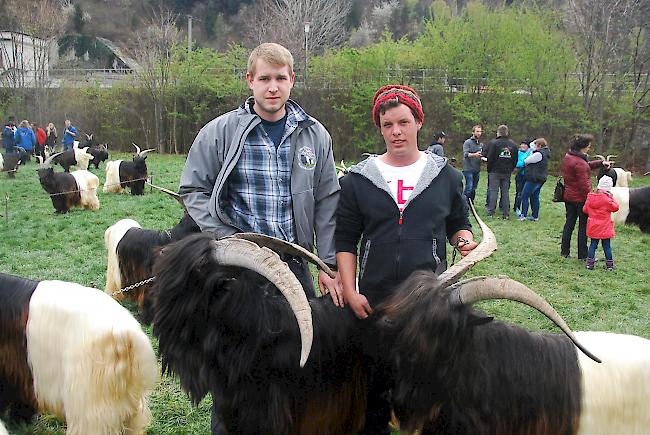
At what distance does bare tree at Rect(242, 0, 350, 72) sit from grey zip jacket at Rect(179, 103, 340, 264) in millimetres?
30593

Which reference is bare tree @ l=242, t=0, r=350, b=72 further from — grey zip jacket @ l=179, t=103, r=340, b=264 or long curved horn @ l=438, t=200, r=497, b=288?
long curved horn @ l=438, t=200, r=497, b=288

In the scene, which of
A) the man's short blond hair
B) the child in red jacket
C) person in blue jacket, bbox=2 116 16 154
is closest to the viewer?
the man's short blond hair

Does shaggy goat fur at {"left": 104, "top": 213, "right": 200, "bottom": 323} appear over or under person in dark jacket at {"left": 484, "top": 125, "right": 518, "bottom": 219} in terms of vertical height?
under

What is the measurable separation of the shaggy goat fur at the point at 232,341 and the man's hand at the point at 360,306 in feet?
0.82

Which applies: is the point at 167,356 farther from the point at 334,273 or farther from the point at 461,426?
the point at 461,426

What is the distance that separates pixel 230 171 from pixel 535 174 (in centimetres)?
941

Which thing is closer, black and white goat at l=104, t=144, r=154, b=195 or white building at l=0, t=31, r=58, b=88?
black and white goat at l=104, t=144, r=154, b=195

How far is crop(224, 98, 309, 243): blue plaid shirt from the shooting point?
289cm

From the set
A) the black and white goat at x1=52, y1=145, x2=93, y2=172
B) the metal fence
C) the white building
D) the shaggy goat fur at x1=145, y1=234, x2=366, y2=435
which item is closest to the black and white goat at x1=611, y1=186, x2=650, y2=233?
the shaggy goat fur at x1=145, y1=234, x2=366, y2=435

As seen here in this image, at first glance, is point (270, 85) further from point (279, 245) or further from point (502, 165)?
point (502, 165)

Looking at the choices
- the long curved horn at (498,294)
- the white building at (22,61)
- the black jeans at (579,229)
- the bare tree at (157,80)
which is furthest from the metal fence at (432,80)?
the long curved horn at (498,294)

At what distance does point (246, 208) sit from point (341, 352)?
2.86ft

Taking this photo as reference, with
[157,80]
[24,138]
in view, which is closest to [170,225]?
[24,138]

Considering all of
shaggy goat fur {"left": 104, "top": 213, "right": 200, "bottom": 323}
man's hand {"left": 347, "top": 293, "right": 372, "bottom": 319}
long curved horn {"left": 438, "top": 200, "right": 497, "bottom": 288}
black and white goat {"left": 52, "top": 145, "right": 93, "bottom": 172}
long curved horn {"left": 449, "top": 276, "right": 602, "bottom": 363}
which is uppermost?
black and white goat {"left": 52, "top": 145, "right": 93, "bottom": 172}
